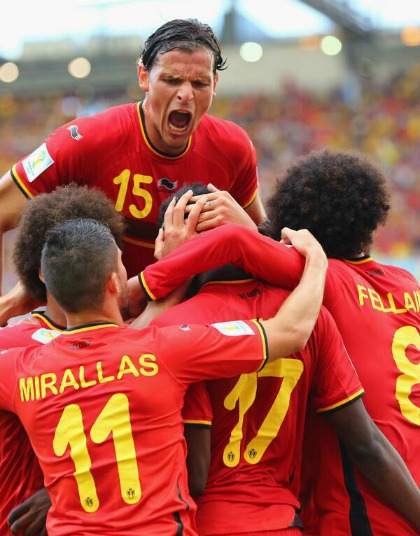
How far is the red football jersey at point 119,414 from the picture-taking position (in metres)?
3.04

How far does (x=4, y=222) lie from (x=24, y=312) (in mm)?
660

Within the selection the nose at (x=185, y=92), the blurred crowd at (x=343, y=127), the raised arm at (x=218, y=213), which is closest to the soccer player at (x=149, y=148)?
the nose at (x=185, y=92)

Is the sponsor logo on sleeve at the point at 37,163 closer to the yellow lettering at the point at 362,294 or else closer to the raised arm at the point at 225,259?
the raised arm at the point at 225,259

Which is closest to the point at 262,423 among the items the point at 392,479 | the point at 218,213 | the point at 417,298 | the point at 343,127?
the point at 392,479

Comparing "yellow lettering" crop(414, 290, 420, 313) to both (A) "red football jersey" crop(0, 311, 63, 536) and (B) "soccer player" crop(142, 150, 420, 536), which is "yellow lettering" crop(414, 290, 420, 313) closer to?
(B) "soccer player" crop(142, 150, 420, 536)

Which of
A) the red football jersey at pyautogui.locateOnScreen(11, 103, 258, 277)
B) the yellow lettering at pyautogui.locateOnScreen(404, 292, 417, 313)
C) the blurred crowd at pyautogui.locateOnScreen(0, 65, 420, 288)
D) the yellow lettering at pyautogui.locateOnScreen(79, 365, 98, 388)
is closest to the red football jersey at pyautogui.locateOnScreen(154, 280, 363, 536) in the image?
the yellow lettering at pyautogui.locateOnScreen(79, 365, 98, 388)

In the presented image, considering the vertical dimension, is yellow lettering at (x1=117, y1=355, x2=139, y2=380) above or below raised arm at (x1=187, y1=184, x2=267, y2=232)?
below

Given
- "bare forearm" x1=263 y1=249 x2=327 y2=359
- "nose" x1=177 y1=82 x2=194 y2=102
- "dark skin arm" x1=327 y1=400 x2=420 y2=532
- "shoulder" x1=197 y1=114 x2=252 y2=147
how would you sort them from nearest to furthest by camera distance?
"bare forearm" x1=263 y1=249 x2=327 y2=359 < "dark skin arm" x1=327 y1=400 x2=420 y2=532 < "nose" x1=177 y1=82 x2=194 y2=102 < "shoulder" x1=197 y1=114 x2=252 y2=147

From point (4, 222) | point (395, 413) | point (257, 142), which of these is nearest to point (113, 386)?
point (395, 413)

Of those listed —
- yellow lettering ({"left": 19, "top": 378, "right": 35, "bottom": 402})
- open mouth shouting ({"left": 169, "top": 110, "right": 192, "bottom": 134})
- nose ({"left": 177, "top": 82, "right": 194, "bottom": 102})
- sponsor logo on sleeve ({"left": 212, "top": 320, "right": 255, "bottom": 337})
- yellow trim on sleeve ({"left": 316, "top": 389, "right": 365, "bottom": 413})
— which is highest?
nose ({"left": 177, "top": 82, "right": 194, "bottom": 102})

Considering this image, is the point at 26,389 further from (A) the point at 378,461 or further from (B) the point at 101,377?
(A) the point at 378,461

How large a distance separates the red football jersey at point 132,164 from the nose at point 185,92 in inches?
15.8

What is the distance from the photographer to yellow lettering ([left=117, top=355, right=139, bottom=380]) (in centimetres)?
311

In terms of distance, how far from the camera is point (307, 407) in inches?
145
